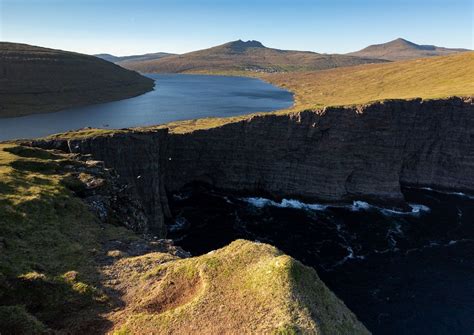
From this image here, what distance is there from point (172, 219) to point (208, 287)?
5696 centimetres

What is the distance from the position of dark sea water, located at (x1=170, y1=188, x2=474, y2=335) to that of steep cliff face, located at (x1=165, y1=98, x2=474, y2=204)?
13.3 ft

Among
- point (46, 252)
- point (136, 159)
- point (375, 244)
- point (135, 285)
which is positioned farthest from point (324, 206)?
point (46, 252)

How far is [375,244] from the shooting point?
70.4 metres

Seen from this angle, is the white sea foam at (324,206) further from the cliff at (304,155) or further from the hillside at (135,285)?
the hillside at (135,285)

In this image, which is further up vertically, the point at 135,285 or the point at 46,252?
the point at 46,252

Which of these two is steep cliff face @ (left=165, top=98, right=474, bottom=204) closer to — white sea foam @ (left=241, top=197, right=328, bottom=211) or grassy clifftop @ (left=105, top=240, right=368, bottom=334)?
white sea foam @ (left=241, top=197, right=328, bottom=211)

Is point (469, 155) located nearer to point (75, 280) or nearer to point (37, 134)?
point (75, 280)

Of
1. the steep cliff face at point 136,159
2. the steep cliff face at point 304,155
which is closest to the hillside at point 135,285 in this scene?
the steep cliff face at point 136,159

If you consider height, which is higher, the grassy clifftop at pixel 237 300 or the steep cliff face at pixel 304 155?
the grassy clifftop at pixel 237 300

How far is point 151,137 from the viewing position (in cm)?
7450

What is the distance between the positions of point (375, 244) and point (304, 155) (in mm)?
28882

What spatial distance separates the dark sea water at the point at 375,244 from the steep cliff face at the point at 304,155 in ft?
13.3

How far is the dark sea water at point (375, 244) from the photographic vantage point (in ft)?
171

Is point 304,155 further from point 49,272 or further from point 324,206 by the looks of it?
point 49,272
